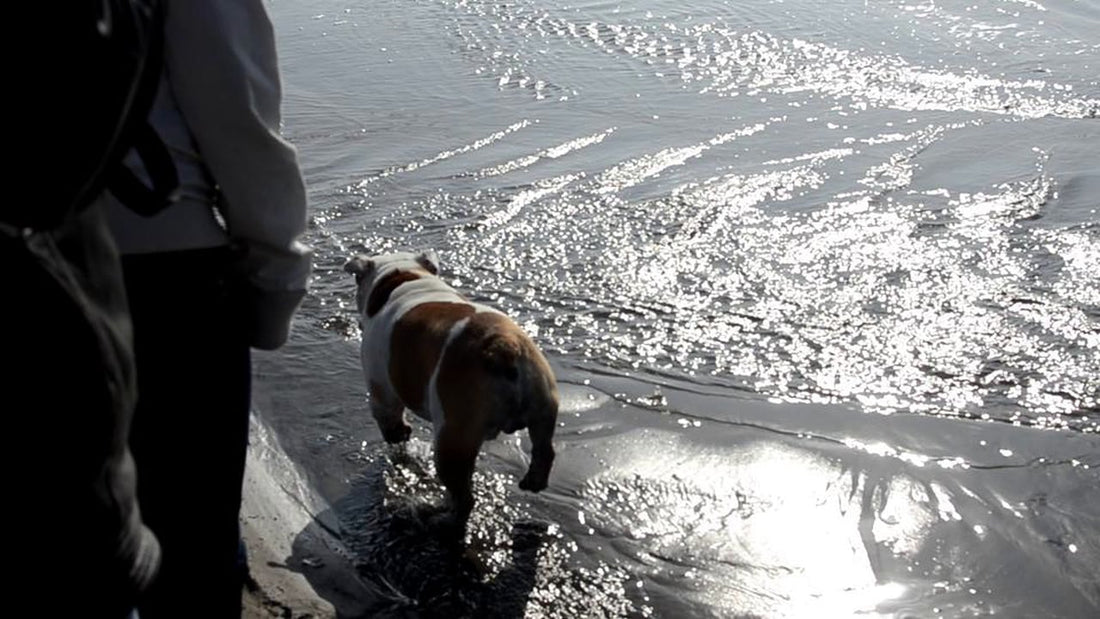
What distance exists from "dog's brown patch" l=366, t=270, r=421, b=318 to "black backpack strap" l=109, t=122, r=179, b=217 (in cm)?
350

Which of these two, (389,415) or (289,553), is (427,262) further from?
(289,553)

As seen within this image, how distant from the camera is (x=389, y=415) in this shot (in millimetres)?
6031

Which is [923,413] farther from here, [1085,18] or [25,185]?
[1085,18]

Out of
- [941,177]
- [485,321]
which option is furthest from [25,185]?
[941,177]

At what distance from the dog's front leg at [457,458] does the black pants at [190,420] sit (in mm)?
1966

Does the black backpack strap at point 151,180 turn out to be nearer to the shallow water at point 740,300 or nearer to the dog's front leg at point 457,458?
the dog's front leg at point 457,458

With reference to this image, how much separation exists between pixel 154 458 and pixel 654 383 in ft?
14.3

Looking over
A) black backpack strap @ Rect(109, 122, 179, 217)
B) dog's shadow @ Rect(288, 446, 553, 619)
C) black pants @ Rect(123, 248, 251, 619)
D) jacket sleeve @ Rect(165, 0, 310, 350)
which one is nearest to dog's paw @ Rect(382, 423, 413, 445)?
dog's shadow @ Rect(288, 446, 553, 619)

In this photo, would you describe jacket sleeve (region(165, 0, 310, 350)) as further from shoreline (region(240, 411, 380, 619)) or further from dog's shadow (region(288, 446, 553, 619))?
dog's shadow (region(288, 446, 553, 619))

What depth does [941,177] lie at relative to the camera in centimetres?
1029

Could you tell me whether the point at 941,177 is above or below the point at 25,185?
below

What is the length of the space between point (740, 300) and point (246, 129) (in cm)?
558

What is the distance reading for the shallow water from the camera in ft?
17.4

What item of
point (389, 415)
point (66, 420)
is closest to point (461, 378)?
point (389, 415)
